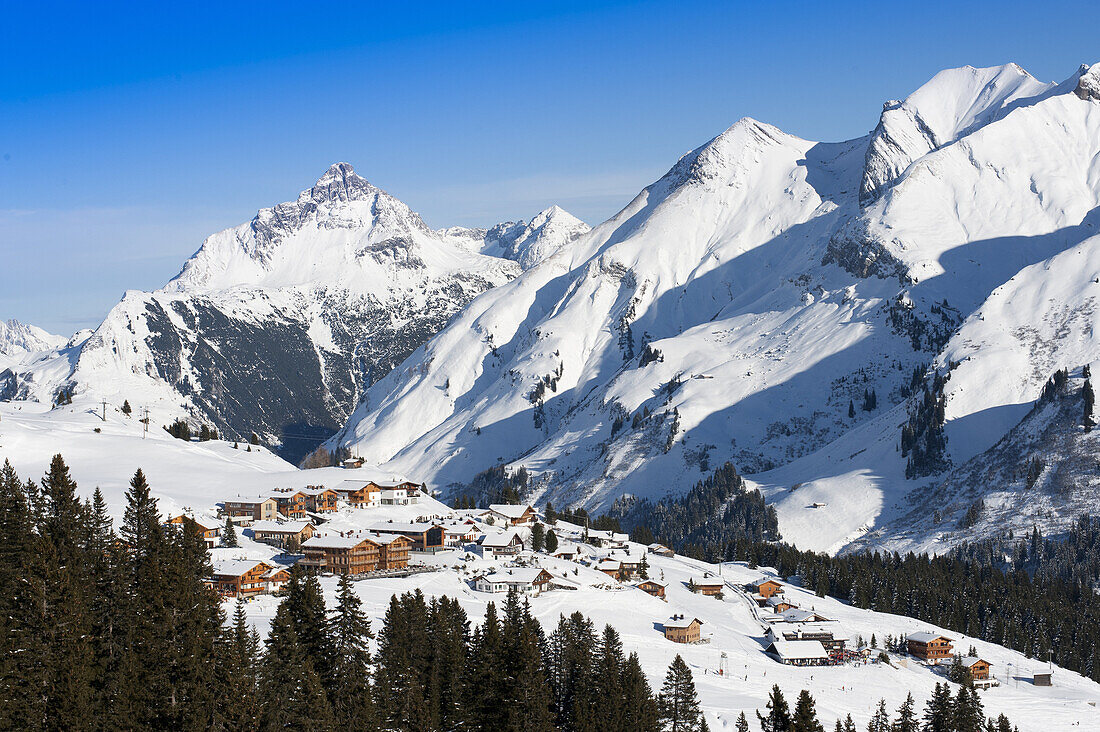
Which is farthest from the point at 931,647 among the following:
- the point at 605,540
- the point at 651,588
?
the point at 605,540

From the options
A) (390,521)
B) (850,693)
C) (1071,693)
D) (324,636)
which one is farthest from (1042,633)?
(324,636)

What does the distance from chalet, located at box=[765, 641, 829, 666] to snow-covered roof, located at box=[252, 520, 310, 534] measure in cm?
5652

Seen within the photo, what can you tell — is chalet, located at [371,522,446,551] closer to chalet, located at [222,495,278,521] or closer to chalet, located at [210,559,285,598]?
chalet, located at [222,495,278,521]

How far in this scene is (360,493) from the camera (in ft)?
562

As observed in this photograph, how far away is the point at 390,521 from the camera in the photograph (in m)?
155

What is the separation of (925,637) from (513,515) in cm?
6793

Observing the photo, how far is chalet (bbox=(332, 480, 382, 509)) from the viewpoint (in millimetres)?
170000

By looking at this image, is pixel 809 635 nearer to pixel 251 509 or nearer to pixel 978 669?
pixel 978 669

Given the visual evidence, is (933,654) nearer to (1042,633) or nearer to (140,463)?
(1042,633)

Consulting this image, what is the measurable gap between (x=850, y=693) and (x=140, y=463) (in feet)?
338

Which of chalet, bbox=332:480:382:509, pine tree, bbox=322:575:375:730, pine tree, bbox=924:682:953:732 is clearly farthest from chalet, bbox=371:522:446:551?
pine tree, bbox=322:575:375:730

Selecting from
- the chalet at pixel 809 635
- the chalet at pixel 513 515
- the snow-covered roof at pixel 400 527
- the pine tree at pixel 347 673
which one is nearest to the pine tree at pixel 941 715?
the chalet at pixel 809 635

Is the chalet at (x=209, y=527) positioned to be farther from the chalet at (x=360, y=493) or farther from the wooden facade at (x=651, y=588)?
the wooden facade at (x=651, y=588)

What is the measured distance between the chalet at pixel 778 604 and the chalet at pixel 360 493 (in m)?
59.0
